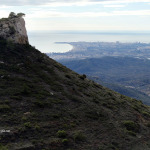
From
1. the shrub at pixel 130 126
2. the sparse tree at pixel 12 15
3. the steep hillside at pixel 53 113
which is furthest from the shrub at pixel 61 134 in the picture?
the sparse tree at pixel 12 15

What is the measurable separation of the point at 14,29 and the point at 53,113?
21882 millimetres

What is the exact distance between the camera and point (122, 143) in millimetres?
23484

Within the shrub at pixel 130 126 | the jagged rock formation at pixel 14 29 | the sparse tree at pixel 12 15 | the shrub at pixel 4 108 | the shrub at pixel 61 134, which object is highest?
the sparse tree at pixel 12 15

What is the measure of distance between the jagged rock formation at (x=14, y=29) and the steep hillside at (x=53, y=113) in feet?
5.20

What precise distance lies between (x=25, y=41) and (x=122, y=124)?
2553cm

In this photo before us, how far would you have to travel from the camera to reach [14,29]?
40.1 m

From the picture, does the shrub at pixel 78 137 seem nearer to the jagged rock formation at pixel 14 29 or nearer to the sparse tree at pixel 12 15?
the jagged rock formation at pixel 14 29

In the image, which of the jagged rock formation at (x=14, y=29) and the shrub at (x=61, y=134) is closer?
the shrub at (x=61, y=134)

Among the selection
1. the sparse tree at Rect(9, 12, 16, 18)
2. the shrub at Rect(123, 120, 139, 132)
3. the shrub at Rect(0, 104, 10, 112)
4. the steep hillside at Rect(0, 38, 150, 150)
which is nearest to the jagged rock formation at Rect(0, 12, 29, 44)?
the sparse tree at Rect(9, 12, 16, 18)

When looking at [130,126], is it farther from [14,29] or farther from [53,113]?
[14,29]

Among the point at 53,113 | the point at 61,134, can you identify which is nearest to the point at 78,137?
the point at 61,134

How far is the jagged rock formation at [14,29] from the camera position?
39.5m

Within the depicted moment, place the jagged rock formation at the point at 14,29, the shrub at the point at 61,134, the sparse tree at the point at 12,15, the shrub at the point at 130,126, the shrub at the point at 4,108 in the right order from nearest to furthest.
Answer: the shrub at the point at 61,134
the shrub at the point at 4,108
the shrub at the point at 130,126
the jagged rock formation at the point at 14,29
the sparse tree at the point at 12,15

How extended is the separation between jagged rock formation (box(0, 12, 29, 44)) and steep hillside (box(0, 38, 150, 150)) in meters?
1.59
